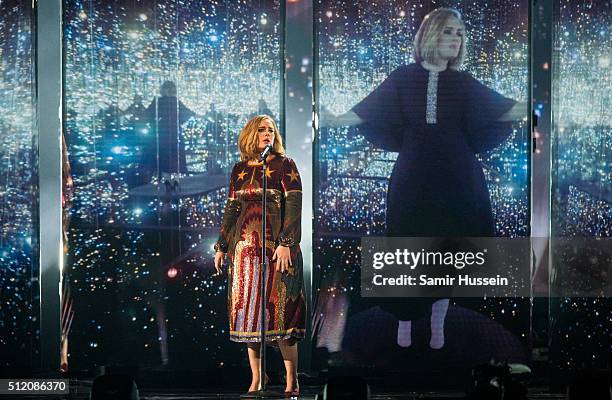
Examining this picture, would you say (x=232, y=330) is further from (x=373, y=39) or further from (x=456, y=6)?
(x=456, y=6)

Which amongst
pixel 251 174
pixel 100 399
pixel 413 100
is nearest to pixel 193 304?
pixel 251 174

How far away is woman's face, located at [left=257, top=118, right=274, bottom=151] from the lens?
5.91m

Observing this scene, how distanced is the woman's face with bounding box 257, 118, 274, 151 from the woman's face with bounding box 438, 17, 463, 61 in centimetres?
133

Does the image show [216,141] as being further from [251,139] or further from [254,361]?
[254,361]

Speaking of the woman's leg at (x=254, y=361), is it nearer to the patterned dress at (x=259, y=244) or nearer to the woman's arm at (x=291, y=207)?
the patterned dress at (x=259, y=244)

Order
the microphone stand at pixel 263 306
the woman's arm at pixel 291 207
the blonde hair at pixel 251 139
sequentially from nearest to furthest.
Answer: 1. the microphone stand at pixel 263 306
2. the woman's arm at pixel 291 207
3. the blonde hair at pixel 251 139

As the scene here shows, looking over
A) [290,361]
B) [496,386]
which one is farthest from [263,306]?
[496,386]

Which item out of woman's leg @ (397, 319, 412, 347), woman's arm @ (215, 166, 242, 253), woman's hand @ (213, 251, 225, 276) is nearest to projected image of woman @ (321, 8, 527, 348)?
woman's leg @ (397, 319, 412, 347)

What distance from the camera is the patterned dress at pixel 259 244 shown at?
5.81 m

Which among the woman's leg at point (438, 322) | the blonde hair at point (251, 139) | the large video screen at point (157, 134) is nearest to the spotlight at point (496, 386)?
the woman's leg at point (438, 322)

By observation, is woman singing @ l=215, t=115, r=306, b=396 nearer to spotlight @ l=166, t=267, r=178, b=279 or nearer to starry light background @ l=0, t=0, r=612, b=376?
starry light background @ l=0, t=0, r=612, b=376

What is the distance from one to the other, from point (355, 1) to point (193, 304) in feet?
8.11

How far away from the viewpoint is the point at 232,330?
19.4 feet

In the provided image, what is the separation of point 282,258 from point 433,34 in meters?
1.93
